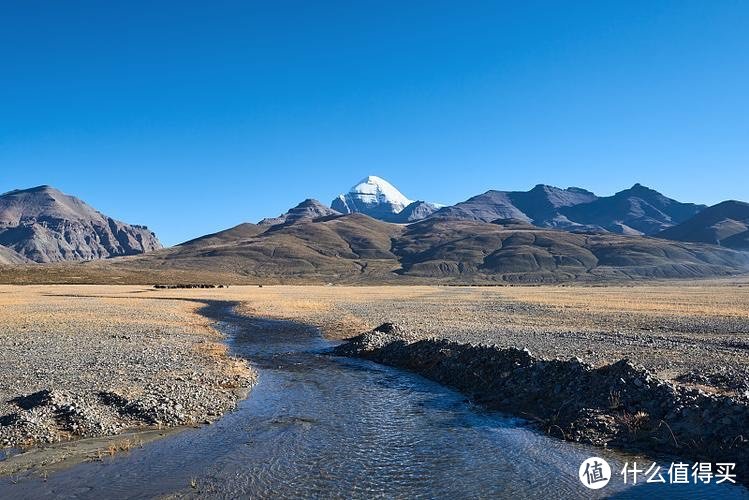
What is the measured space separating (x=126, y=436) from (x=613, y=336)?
118 feet

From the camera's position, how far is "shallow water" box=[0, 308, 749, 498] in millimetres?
14766

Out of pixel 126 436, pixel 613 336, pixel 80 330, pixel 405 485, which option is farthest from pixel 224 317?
pixel 405 485

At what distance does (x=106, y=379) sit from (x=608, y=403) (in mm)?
22444

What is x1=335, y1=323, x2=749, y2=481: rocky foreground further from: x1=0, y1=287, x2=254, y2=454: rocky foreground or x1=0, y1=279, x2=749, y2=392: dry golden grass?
x1=0, y1=287, x2=254, y2=454: rocky foreground

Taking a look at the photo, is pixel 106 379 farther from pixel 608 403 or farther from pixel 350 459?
pixel 608 403

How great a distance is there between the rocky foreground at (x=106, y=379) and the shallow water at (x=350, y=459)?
2.27 meters

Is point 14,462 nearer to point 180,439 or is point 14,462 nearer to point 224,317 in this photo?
point 180,439

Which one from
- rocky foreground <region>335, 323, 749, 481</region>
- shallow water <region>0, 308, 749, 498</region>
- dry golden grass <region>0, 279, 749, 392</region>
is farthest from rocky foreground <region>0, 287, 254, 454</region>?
rocky foreground <region>335, 323, 749, 481</region>

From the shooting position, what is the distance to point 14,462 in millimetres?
16281

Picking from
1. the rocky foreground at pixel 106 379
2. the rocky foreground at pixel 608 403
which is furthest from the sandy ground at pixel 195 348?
the rocky foreground at pixel 608 403

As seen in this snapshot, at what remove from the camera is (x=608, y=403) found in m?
20.4

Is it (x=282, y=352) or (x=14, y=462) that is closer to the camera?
(x=14, y=462)

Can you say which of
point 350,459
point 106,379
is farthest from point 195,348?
point 350,459

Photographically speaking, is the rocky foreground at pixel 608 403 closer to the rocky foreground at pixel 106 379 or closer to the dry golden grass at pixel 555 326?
the dry golden grass at pixel 555 326
